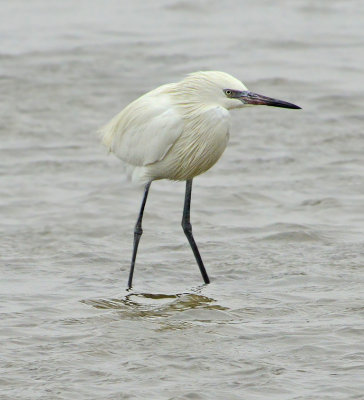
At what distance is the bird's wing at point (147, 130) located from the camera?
7.02m

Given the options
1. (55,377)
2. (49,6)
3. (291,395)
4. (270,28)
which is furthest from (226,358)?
(49,6)

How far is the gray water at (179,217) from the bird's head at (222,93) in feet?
4.27

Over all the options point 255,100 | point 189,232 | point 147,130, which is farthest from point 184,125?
point 189,232

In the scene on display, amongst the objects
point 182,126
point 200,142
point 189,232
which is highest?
point 182,126

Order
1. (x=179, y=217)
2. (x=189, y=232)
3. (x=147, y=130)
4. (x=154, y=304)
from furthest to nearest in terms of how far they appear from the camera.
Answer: (x=179, y=217), (x=189, y=232), (x=147, y=130), (x=154, y=304)

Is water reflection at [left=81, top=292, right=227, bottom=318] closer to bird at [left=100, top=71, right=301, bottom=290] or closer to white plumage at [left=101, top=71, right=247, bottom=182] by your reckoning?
bird at [left=100, top=71, right=301, bottom=290]

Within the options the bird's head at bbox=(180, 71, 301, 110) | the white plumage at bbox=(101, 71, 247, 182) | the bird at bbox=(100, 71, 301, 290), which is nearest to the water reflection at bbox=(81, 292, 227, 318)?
the bird at bbox=(100, 71, 301, 290)

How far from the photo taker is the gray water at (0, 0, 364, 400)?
5.50 m

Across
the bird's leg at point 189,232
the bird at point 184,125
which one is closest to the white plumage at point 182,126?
the bird at point 184,125

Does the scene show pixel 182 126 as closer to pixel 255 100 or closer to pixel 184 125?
pixel 184 125

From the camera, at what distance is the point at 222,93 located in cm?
690

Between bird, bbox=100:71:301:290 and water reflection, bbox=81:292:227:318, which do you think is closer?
water reflection, bbox=81:292:227:318

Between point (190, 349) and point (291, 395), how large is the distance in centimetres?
87

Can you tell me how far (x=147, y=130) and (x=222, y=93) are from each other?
61cm
